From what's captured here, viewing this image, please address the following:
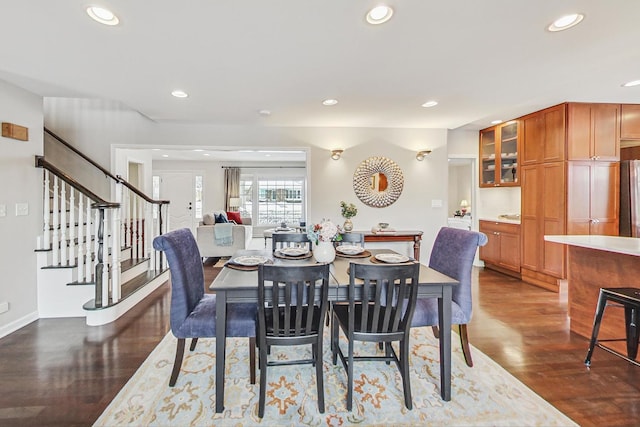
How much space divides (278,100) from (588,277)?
11.6 ft

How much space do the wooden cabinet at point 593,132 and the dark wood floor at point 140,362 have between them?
80.6 inches

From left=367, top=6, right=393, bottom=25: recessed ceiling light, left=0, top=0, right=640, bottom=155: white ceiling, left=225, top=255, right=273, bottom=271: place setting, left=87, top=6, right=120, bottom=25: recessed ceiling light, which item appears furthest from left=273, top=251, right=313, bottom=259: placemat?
left=87, top=6, right=120, bottom=25: recessed ceiling light

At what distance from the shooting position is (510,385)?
6.60 feet

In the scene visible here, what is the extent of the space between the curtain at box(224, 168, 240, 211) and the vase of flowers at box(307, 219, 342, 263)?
757 cm

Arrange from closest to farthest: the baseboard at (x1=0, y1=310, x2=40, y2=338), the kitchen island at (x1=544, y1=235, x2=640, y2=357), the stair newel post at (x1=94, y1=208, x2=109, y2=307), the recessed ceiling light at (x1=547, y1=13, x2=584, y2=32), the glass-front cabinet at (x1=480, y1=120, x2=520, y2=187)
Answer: the recessed ceiling light at (x1=547, y1=13, x2=584, y2=32) → the kitchen island at (x1=544, y1=235, x2=640, y2=357) → the baseboard at (x1=0, y1=310, x2=40, y2=338) → the stair newel post at (x1=94, y1=208, x2=109, y2=307) → the glass-front cabinet at (x1=480, y1=120, x2=520, y2=187)

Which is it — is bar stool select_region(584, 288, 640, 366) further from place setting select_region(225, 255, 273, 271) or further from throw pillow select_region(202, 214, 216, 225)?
throw pillow select_region(202, 214, 216, 225)

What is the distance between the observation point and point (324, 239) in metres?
2.22

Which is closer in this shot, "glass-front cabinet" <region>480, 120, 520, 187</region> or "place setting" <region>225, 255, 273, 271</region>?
"place setting" <region>225, 255, 273, 271</region>

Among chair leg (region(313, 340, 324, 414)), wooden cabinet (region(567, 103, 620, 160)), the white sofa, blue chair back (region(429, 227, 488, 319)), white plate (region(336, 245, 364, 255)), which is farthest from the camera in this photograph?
the white sofa

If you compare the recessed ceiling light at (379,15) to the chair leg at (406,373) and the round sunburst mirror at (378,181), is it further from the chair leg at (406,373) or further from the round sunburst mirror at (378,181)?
the round sunburst mirror at (378,181)

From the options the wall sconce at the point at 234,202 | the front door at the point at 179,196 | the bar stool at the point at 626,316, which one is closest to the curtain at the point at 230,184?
the wall sconce at the point at 234,202

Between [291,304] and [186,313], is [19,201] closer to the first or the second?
[186,313]

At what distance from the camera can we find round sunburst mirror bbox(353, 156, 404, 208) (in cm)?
484

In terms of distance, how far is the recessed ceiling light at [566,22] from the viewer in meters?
1.93
